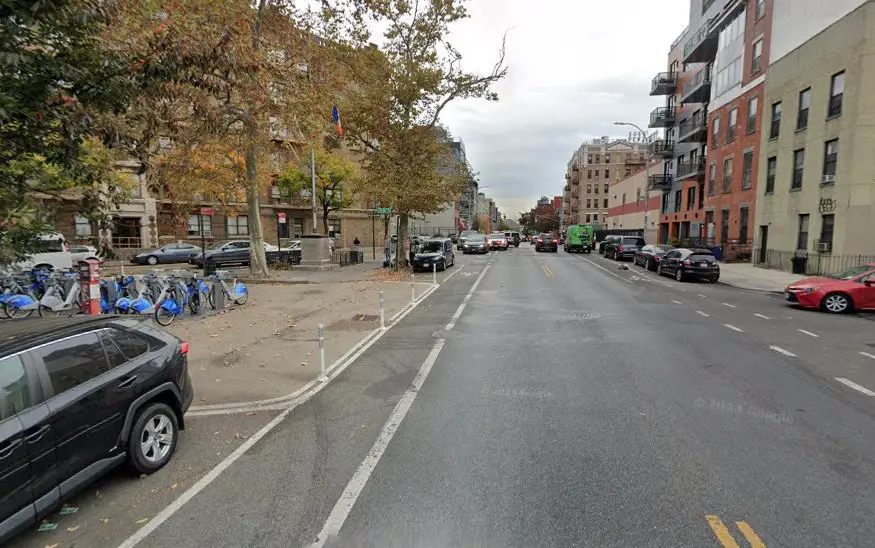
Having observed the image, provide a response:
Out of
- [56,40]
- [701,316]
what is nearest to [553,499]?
[56,40]

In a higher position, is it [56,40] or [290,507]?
[56,40]

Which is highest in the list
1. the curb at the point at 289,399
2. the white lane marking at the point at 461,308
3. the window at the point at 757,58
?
the window at the point at 757,58

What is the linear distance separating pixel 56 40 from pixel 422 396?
222 inches

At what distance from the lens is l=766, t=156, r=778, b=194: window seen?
82.3 feet

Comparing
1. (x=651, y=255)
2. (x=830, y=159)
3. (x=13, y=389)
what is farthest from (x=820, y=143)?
(x=13, y=389)

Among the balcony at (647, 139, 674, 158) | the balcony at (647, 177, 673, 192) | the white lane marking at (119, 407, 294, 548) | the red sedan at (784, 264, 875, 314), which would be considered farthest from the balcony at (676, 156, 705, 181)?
the white lane marking at (119, 407, 294, 548)

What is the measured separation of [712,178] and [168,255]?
3738cm

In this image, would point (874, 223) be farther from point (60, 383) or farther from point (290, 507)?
point (60, 383)

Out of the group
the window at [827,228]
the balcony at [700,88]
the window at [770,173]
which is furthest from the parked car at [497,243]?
the window at [827,228]

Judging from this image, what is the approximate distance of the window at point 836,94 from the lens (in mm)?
20219

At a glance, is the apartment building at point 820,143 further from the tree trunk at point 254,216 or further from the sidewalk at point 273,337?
the tree trunk at point 254,216

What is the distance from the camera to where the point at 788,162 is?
2348cm

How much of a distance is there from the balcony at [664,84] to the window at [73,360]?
5236 cm

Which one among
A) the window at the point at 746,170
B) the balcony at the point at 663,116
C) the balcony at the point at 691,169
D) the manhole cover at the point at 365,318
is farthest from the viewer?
the balcony at the point at 663,116
